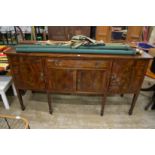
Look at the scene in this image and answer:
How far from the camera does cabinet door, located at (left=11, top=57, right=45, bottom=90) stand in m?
1.50

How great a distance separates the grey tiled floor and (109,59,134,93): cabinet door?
0.46m

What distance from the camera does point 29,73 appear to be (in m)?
1.59

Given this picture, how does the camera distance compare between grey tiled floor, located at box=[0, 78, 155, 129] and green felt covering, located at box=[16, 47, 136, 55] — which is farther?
grey tiled floor, located at box=[0, 78, 155, 129]

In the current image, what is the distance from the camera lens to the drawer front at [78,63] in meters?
1.46

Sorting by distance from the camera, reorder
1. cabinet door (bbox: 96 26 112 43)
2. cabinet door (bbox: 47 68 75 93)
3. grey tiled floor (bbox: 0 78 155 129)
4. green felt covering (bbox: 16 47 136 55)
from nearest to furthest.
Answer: green felt covering (bbox: 16 47 136 55), cabinet door (bbox: 47 68 75 93), grey tiled floor (bbox: 0 78 155 129), cabinet door (bbox: 96 26 112 43)

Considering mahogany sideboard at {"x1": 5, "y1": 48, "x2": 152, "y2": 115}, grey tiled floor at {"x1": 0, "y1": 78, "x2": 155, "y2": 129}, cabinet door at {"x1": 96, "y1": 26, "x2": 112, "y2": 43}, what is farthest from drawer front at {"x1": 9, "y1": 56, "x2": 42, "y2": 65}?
cabinet door at {"x1": 96, "y1": 26, "x2": 112, "y2": 43}

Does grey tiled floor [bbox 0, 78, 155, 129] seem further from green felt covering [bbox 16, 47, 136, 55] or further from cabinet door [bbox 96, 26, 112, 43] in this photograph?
cabinet door [bbox 96, 26, 112, 43]

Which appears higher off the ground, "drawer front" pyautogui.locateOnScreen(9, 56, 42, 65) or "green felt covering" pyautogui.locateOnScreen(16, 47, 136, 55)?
"green felt covering" pyautogui.locateOnScreen(16, 47, 136, 55)

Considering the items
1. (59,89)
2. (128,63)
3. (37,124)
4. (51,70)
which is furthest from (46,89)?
(128,63)

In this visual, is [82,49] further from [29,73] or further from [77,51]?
[29,73]

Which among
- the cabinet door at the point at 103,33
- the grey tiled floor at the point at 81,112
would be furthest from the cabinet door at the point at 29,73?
the cabinet door at the point at 103,33

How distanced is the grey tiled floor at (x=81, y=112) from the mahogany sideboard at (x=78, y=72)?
419mm

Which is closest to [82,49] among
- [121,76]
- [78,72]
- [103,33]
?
[78,72]
